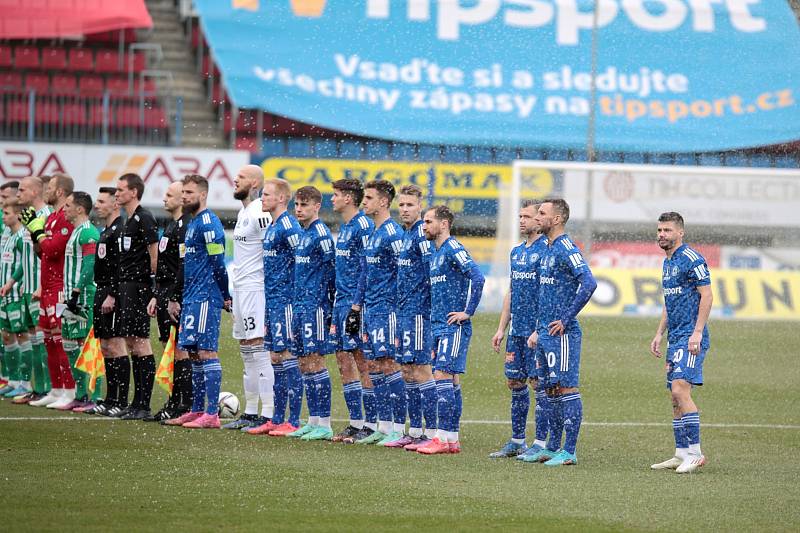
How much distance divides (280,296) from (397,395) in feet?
4.42

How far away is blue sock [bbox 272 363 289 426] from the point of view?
1089 centimetres

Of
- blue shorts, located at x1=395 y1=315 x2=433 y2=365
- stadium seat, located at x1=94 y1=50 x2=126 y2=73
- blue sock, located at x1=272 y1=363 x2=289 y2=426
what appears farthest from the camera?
stadium seat, located at x1=94 y1=50 x2=126 y2=73

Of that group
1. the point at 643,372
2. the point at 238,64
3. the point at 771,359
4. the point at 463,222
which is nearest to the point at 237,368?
the point at 643,372

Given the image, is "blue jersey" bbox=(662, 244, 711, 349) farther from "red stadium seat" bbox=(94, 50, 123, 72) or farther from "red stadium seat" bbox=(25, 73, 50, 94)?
"red stadium seat" bbox=(94, 50, 123, 72)

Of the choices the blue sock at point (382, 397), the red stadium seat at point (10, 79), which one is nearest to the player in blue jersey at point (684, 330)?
the blue sock at point (382, 397)

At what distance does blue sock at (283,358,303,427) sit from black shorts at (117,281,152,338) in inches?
62.7

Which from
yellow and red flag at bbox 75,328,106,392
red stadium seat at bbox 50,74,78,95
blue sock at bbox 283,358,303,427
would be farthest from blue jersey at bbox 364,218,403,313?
red stadium seat at bbox 50,74,78,95

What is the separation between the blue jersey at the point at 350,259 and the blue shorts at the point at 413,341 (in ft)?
1.94

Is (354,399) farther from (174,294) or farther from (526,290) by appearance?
(174,294)

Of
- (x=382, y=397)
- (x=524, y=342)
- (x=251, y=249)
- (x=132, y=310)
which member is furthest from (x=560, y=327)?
(x=132, y=310)

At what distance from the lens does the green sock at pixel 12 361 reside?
1317 centimetres

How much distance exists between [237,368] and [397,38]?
16.9 metres

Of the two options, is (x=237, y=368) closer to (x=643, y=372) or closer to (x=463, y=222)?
(x=643, y=372)

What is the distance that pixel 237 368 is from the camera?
50.5ft
